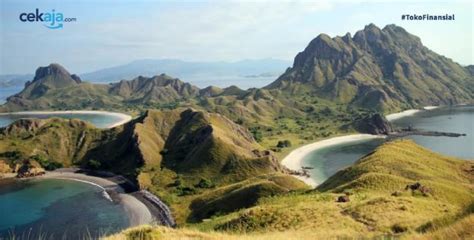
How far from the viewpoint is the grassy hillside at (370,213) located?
1903 cm

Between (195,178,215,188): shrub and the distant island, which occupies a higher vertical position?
the distant island

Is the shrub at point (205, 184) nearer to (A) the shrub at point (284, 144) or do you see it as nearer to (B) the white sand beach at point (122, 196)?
(B) the white sand beach at point (122, 196)

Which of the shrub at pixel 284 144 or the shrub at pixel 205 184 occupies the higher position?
the shrub at pixel 205 184

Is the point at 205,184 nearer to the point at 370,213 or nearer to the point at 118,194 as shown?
the point at 118,194

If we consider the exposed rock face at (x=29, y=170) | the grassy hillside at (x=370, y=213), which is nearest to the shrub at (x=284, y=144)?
the exposed rock face at (x=29, y=170)

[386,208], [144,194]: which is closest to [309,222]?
[386,208]

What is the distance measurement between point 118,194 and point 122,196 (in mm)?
2778

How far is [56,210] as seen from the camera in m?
107

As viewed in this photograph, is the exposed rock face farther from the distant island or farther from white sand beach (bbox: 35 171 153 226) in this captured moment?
the distant island

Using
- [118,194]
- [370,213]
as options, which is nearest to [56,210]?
[118,194]

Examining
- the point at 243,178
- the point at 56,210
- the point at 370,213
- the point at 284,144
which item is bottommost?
the point at 56,210

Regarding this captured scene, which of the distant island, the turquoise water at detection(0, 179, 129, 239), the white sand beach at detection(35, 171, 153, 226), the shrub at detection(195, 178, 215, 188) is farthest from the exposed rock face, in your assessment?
the shrub at detection(195, 178, 215, 188)

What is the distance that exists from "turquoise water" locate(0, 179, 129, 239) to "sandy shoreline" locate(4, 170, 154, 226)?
1818 millimetres

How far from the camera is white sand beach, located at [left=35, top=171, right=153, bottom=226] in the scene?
9754cm
